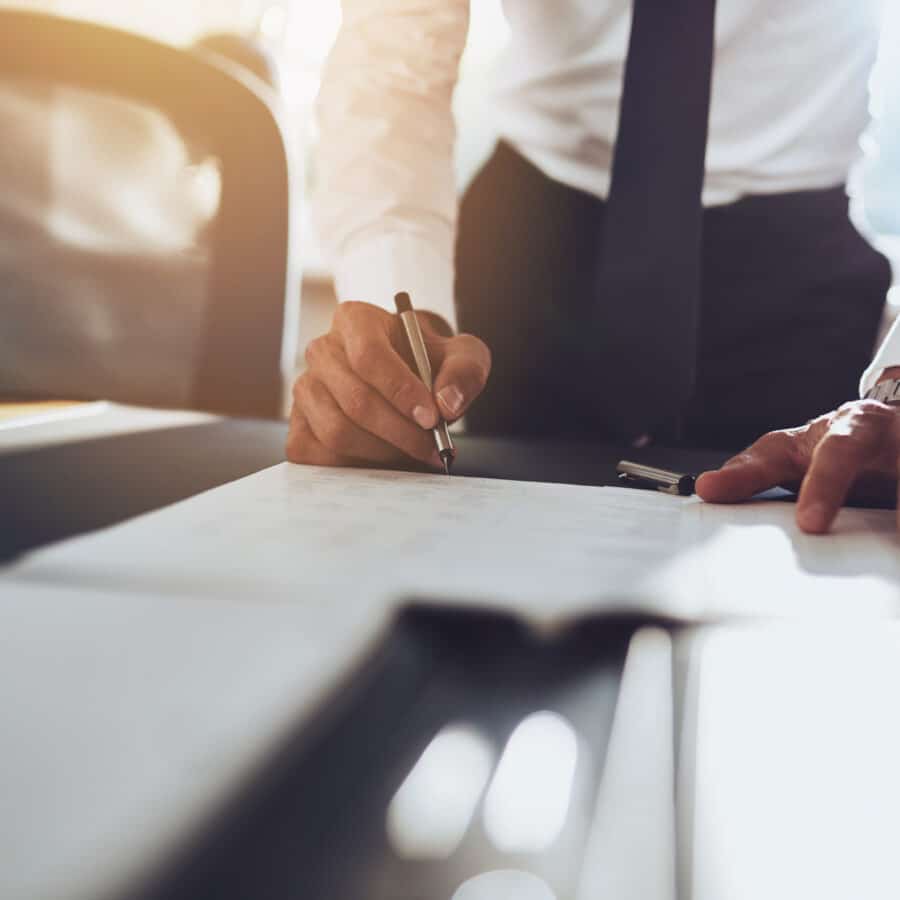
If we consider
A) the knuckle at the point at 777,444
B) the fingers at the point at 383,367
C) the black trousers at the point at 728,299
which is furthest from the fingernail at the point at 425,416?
the black trousers at the point at 728,299

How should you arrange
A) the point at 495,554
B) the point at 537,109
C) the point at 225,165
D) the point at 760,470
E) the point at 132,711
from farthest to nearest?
the point at 537,109, the point at 225,165, the point at 760,470, the point at 495,554, the point at 132,711

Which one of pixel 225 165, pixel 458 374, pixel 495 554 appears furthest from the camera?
pixel 225 165

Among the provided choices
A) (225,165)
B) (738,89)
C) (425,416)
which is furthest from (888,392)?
(225,165)

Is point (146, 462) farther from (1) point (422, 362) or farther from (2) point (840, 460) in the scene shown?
(2) point (840, 460)

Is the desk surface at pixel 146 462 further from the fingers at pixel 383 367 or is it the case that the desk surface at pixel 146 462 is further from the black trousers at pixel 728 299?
the black trousers at pixel 728 299

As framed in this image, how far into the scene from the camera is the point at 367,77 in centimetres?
90

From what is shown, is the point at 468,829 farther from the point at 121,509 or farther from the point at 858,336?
the point at 858,336

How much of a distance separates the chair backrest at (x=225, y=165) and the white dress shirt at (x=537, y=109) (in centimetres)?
9

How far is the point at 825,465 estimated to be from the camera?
421 mm

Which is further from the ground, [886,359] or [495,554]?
[886,359]

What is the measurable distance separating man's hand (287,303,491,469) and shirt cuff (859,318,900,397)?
34 cm

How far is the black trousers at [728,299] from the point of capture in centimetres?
106

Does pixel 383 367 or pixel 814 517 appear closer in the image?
pixel 814 517

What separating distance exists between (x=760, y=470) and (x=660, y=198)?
1.59ft
